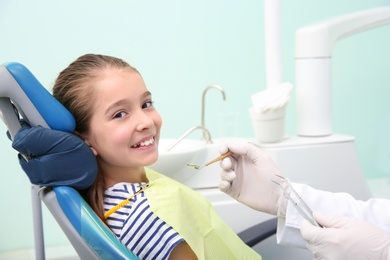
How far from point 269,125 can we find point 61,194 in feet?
3.94

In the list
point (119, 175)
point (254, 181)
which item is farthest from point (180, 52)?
point (119, 175)

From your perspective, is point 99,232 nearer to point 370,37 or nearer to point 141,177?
point 141,177

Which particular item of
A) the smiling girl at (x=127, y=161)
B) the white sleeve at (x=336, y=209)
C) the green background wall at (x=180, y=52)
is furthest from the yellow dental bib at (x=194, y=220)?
the green background wall at (x=180, y=52)

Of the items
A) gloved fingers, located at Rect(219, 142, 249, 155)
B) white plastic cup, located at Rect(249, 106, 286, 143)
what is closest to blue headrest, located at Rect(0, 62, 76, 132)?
gloved fingers, located at Rect(219, 142, 249, 155)

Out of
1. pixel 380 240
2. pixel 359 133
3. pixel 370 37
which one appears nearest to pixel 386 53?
pixel 370 37

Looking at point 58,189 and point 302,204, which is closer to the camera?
point 58,189

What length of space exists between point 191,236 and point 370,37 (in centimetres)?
228

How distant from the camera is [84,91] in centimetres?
129

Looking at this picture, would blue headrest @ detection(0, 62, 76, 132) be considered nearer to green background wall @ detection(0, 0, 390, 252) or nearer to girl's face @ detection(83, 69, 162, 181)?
girl's face @ detection(83, 69, 162, 181)

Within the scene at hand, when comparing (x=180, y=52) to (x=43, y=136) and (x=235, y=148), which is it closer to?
(x=235, y=148)

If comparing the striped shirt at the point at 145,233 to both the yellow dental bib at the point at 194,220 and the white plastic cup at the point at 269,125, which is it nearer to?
the yellow dental bib at the point at 194,220

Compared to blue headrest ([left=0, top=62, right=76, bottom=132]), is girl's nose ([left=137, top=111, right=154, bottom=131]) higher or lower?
lower

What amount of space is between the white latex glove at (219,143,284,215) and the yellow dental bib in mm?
99

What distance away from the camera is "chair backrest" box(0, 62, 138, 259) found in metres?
1.13
